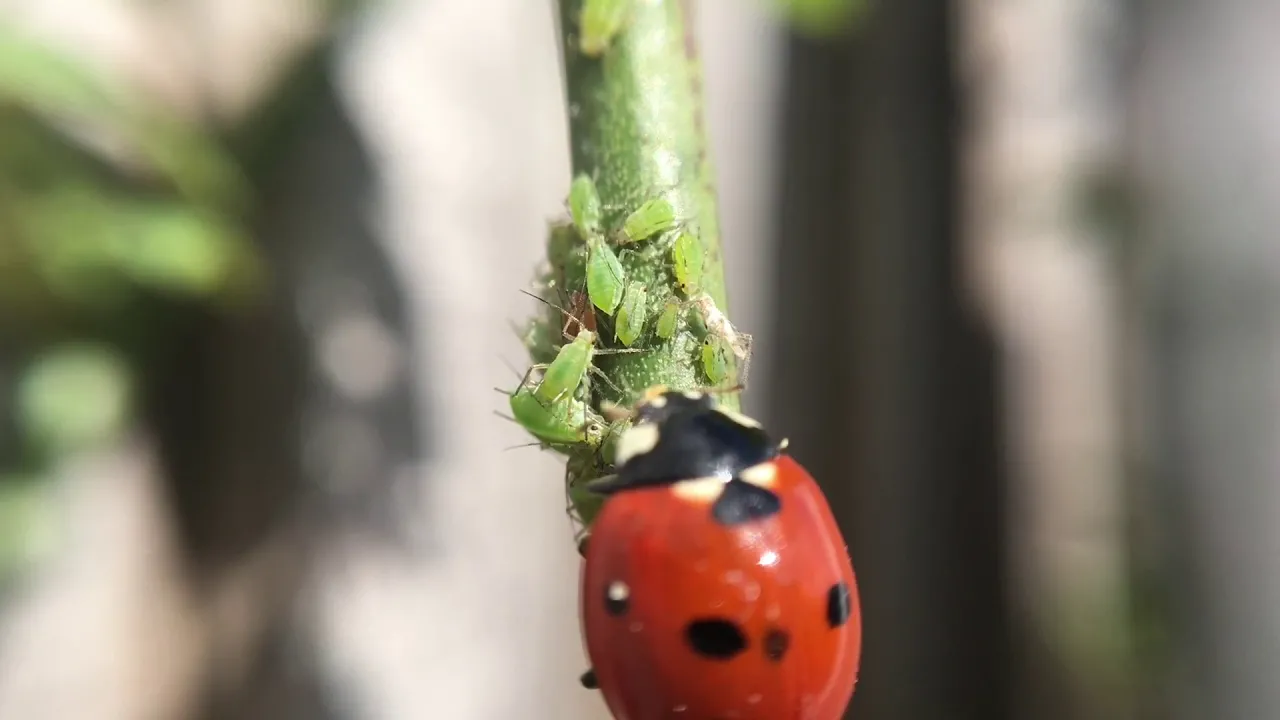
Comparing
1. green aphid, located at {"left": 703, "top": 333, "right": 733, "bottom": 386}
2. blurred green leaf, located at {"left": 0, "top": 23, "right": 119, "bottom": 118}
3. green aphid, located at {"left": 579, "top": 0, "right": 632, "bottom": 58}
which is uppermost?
blurred green leaf, located at {"left": 0, "top": 23, "right": 119, "bottom": 118}

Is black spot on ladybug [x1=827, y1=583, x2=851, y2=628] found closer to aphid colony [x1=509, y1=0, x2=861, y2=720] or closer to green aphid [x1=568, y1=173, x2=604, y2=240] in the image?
Answer: aphid colony [x1=509, y1=0, x2=861, y2=720]

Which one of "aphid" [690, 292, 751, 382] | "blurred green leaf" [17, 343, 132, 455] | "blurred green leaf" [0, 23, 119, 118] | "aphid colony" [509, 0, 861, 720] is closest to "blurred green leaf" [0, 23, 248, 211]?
"blurred green leaf" [0, 23, 119, 118]

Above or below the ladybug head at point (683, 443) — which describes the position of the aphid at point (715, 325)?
above

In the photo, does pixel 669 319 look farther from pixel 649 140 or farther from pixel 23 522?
pixel 23 522

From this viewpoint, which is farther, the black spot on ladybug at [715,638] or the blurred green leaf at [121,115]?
the blurred green leaf at [121,115]

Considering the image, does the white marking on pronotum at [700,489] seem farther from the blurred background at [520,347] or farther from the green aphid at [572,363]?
the blurred background at [520,347]

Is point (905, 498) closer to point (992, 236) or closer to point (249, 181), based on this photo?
point (992, 236)

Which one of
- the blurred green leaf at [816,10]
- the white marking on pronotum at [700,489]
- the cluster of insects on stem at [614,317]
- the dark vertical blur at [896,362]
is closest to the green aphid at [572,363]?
the cluster of insects on stem at [614,317]
